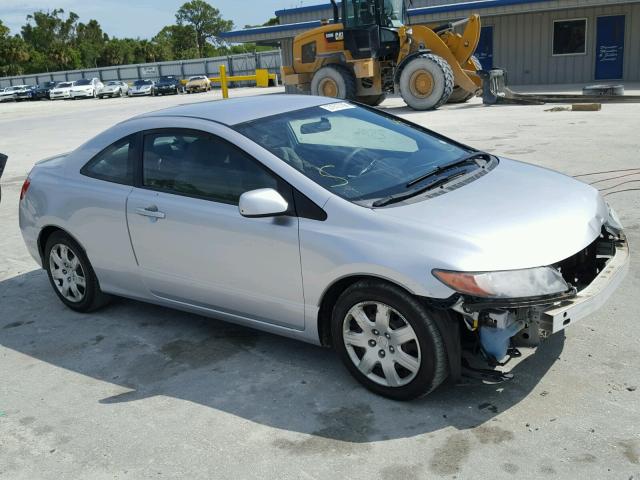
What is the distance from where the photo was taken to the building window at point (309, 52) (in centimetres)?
2061

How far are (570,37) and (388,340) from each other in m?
26.4

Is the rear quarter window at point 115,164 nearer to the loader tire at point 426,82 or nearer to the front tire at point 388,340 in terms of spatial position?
the front tire at point 388,340

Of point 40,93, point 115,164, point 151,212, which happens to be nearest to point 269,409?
point 151,212

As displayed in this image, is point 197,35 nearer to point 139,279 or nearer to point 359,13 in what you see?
point 359,13

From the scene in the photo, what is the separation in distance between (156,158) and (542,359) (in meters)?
2.74

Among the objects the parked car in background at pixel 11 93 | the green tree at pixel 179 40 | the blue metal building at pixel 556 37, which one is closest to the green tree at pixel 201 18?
the green tree at pixel 179 40

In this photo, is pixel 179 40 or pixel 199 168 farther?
pixel 179 40

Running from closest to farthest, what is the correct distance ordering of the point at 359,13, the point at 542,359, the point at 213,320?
the point at 542,359
the point at 213,320
the point at 359,13

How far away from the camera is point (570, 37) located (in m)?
26.6

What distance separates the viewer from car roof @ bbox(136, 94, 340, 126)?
4332mm

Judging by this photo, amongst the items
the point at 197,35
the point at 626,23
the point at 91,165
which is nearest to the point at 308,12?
the point at 626,23

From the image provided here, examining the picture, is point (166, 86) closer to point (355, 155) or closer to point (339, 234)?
point (355, 155)

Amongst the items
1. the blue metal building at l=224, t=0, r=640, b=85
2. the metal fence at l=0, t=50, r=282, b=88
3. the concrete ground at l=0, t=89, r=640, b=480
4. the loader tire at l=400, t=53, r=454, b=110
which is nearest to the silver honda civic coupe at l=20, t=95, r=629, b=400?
the concrete ground at l=0, t=89, r=640, b=480

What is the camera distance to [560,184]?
4109mm
